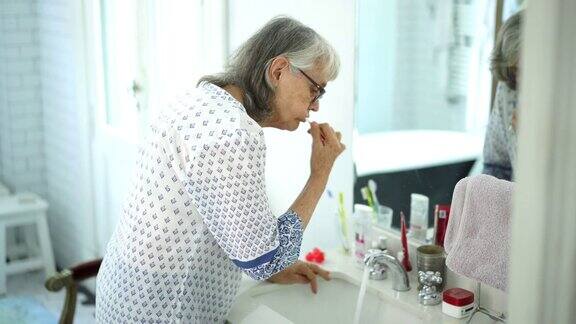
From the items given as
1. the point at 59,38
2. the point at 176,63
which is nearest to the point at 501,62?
the point at 176,63

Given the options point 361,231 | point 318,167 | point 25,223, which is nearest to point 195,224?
point 318,167

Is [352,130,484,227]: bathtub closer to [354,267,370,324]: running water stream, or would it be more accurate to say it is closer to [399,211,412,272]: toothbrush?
[399,211,412,272]: toothbrush

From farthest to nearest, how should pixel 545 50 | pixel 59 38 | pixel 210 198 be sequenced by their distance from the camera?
pixel 59 38 → pixel 210 198 → pixel 545 50

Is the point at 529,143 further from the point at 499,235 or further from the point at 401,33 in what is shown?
the point at 401,33

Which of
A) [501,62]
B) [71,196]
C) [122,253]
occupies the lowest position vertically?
[71,196]

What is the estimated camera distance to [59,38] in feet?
12.8

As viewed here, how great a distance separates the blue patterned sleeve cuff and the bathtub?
1.60 ft

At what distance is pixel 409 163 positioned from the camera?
204 centimetres

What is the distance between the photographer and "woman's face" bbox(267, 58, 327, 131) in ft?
5.47

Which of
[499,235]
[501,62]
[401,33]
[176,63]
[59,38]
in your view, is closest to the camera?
[499,235]

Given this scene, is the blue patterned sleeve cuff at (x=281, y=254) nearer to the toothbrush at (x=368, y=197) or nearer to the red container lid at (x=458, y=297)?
the red container lid at (x=458, y=297)

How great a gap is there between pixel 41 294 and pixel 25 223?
0.38m

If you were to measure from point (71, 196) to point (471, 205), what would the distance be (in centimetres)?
289

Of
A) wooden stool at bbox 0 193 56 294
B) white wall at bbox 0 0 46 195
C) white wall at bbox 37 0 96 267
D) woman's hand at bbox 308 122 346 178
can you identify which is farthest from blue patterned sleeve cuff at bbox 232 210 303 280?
white wall at bbox 0 0 46 195
